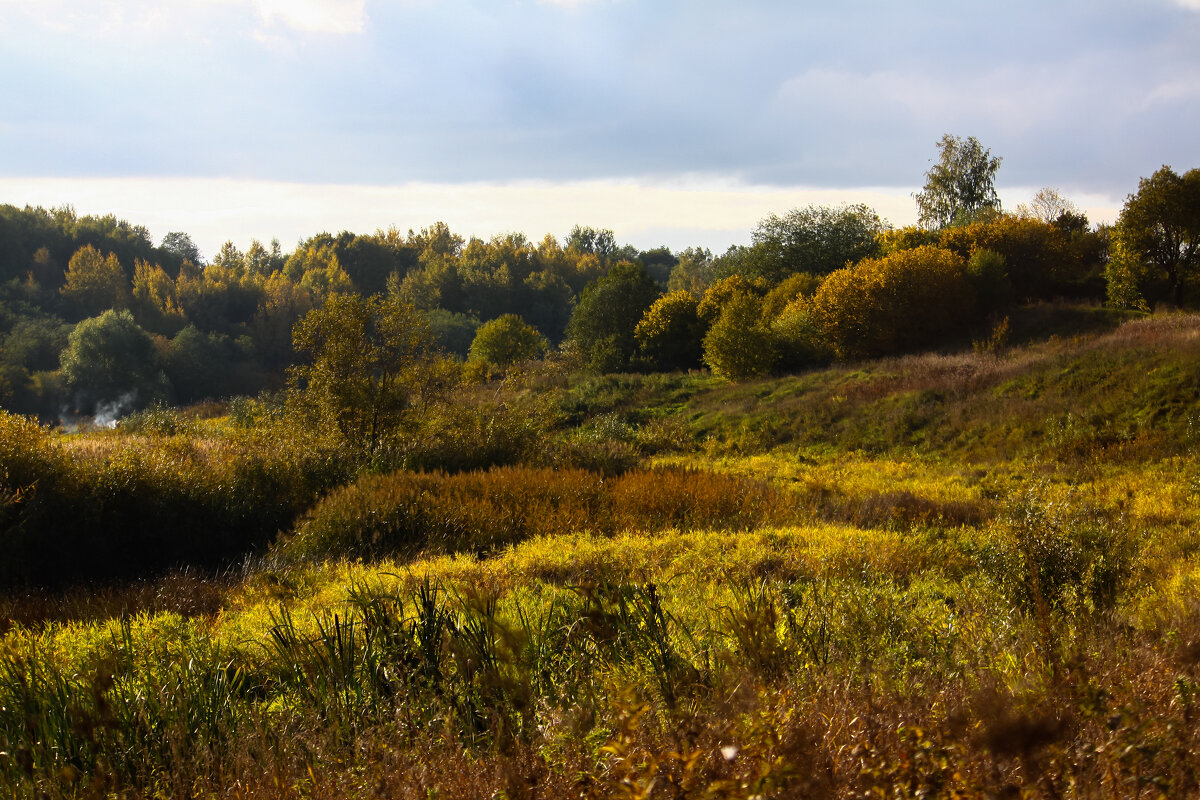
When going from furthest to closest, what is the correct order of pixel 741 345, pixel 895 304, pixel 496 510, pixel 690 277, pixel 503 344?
pixel 690 277 < pixel 503 344 < pixel 741 345 < pixel 895 304 < pixel 496 510

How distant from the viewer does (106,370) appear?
46.2 meters

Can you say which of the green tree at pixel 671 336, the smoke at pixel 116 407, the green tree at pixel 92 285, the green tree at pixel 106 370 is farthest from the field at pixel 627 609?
the green tree at pixel 92 285

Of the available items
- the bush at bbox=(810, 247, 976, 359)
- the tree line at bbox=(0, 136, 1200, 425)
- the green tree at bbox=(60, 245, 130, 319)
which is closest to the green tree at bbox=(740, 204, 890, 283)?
the tree line at bbox=(0, 136, 1200, 425)

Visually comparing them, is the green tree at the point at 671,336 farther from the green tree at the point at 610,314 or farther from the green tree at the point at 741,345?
the green tree at the point at 741,345

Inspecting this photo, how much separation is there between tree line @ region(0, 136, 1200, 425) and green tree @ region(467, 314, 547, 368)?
119mm

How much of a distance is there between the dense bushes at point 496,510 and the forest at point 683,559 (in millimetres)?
94

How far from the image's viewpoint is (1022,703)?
2605 millimetres

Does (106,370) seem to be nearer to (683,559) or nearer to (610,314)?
(610,314)

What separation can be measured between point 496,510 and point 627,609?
8.68 meters

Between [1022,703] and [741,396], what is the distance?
2719cm

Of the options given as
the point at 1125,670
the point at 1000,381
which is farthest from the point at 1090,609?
the point at 1000,381

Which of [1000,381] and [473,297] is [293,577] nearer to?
[1000,381]

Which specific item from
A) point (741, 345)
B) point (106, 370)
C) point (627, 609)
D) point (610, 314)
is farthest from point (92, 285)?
point (627, 609)

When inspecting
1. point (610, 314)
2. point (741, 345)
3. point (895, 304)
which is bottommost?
point (741, 345)
